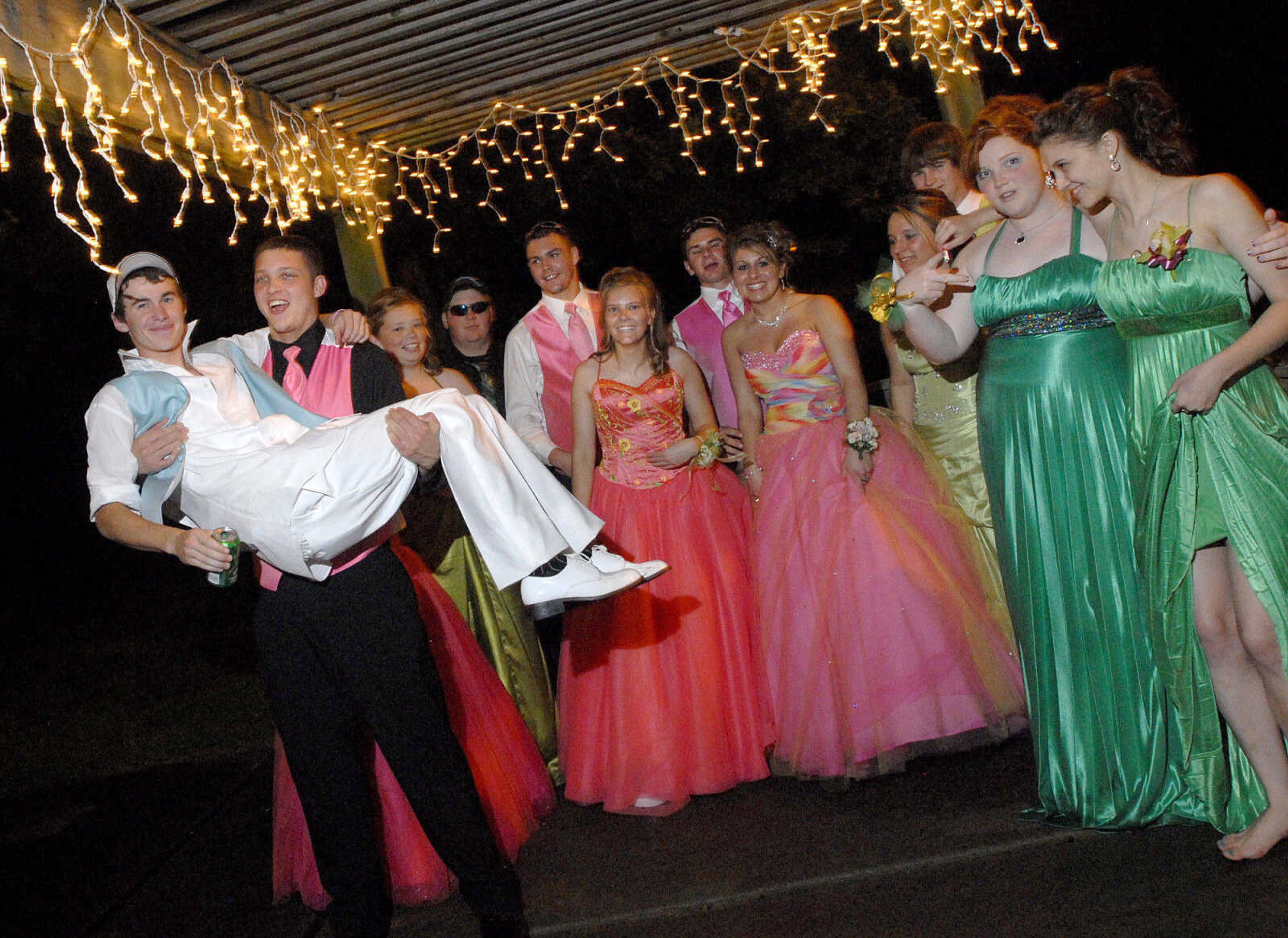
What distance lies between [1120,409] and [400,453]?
195 centimetres

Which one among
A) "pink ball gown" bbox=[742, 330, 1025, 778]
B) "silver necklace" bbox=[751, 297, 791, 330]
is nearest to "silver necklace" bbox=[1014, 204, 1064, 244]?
"pink ball gown" bbox=[742, 330, 1025, 778]

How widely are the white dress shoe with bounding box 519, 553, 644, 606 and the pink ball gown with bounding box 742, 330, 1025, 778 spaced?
1.16m

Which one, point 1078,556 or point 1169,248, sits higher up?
point 1169,248

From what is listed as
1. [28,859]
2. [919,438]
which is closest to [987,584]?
[919,438]

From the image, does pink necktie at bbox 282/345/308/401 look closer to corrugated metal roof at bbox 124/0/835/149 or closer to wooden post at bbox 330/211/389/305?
corrugated metal roof at bbox 124/0/835/149

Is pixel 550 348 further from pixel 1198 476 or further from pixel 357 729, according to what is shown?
pixel 1198 476

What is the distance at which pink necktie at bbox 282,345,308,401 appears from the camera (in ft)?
9.74

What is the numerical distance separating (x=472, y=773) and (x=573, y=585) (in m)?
0.79

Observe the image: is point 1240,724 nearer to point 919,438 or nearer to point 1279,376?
point 919,438

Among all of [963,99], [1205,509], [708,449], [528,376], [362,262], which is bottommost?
[1205,509]

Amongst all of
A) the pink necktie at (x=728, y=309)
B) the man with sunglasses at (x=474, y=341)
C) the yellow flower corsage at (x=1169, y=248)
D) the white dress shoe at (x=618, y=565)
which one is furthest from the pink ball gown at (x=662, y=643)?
the yellow flower corsage at (x=1169, y=248)

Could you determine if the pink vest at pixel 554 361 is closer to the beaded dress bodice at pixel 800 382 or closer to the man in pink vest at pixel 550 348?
the man in pink vest at pixel 550 348

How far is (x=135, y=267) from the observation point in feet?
9.35

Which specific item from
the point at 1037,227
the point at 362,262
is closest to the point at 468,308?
the point at 362,262
